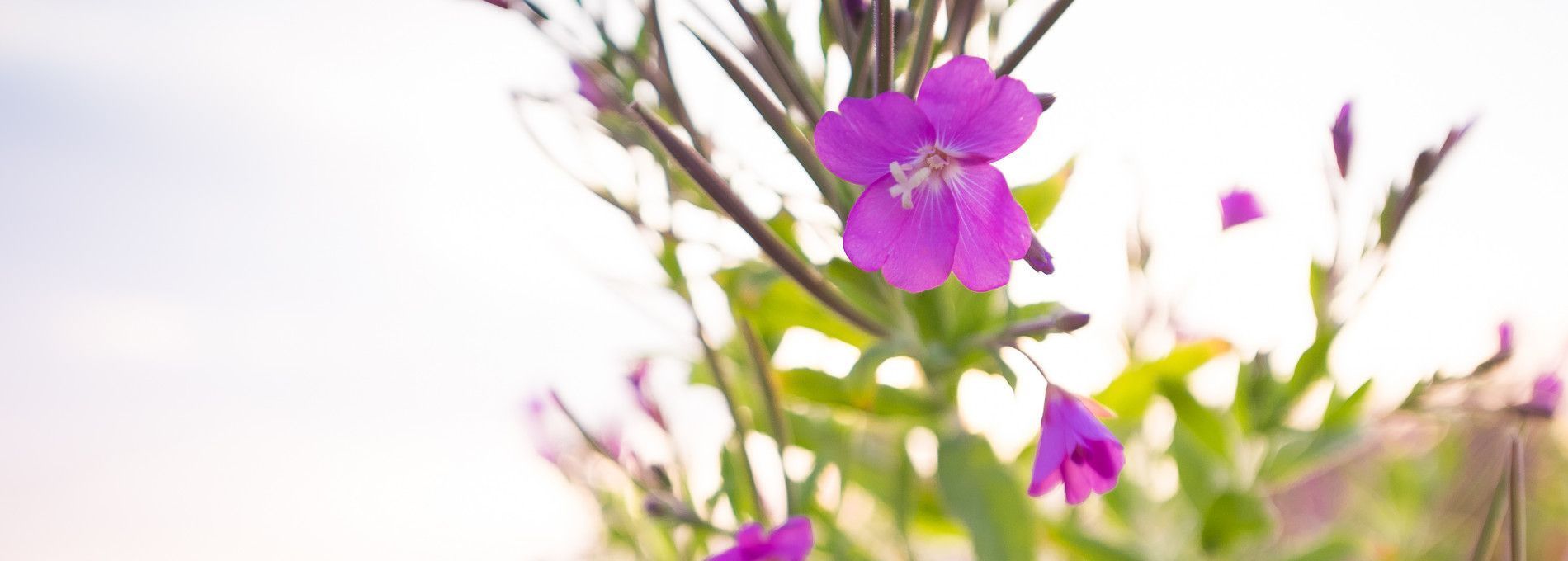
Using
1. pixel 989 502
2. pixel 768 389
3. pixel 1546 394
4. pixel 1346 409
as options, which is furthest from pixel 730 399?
pixel 1546 394

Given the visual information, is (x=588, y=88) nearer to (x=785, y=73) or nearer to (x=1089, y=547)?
(x=785, y=73)

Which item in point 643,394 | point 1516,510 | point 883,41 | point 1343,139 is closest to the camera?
point 883,41

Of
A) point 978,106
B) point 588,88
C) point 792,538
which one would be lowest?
point 792,538

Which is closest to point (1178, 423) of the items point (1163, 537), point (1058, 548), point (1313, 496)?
point (1058, 548)

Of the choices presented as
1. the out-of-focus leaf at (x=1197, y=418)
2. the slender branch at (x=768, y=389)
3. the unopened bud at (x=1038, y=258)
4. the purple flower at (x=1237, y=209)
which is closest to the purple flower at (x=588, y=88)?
the slender branch at (x=768, y=389)

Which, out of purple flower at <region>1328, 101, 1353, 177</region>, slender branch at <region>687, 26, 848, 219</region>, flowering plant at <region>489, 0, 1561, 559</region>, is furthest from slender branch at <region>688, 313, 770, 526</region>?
purple flower at <region>1328, 101, 1353, 177</region>

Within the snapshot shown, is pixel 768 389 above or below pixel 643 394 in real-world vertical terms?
above

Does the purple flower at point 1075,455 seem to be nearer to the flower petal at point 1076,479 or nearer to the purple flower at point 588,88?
the flower petal at point 1076,479
